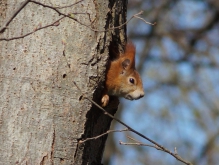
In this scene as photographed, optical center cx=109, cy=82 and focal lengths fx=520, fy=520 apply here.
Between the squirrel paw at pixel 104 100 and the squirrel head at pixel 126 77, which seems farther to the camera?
the squirrel head at pixel 126 77

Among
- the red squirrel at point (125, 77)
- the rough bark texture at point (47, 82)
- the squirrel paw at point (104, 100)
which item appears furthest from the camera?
the red squirrel at point (125, 77)

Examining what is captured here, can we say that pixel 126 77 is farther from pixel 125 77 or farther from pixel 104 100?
A: pixel 104 100

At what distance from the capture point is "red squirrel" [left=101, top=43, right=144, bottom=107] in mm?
2912

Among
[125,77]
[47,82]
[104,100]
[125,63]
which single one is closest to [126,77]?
[125,77]

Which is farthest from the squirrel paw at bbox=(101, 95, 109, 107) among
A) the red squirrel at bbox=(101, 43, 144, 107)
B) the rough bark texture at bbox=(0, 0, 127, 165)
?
the rough bark texture at bbox=(0, 0, 127, 165)

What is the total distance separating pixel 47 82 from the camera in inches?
89.3

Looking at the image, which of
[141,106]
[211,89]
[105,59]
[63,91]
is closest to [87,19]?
[105,59]

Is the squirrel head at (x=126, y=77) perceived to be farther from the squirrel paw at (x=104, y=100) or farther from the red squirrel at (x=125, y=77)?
the squirrel paw at (x=104, y=100)

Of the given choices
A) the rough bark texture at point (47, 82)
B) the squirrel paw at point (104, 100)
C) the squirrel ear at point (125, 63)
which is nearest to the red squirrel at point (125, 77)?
the squirrel ear at point (125, 63)

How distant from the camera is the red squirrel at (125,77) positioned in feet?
9.55

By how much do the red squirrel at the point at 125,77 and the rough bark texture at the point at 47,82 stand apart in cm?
48

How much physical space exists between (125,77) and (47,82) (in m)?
0.88

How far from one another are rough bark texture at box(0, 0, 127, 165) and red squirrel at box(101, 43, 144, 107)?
481mm

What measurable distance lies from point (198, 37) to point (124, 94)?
493 cm
